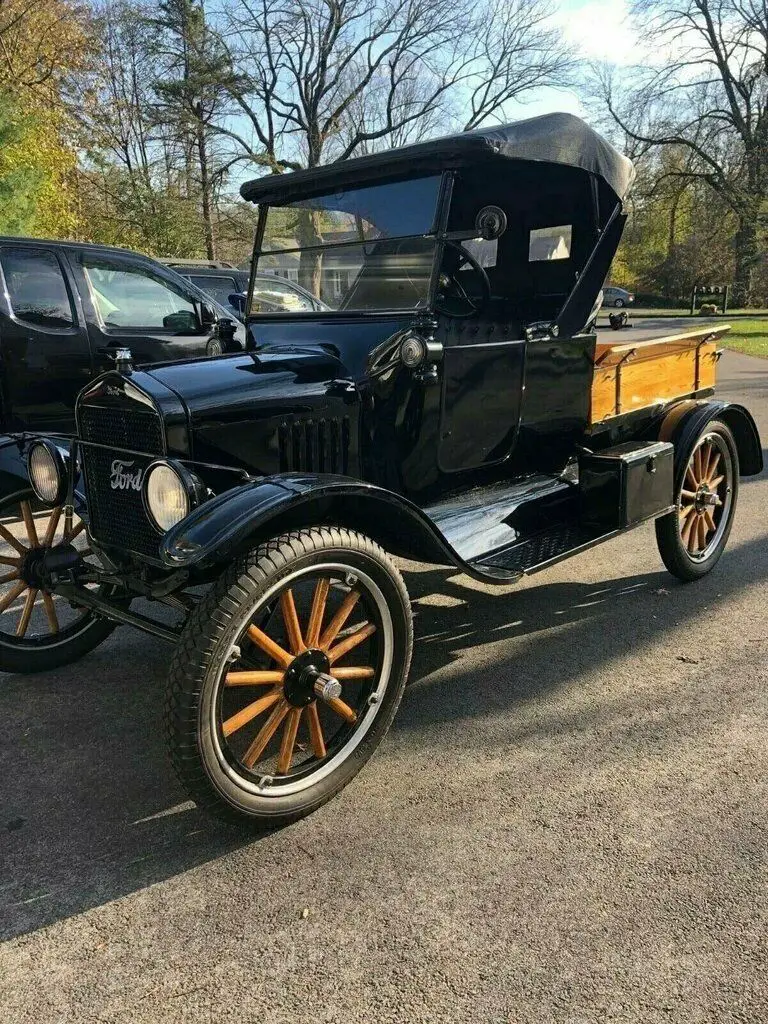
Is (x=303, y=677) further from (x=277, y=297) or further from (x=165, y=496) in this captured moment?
(x=277, y=297)

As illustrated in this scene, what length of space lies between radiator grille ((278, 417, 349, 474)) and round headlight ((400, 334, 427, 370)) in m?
0.34

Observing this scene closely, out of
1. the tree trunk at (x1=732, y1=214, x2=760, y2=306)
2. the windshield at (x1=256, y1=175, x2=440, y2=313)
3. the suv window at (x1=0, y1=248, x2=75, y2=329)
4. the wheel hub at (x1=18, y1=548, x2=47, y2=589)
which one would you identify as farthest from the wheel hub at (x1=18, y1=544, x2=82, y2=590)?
the tree trunk at (x1=732, y1=214, x2=760, y2=306)

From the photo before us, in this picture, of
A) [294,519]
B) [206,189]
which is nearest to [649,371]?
[294,519]

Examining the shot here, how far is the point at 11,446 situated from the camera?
3533 millimetres

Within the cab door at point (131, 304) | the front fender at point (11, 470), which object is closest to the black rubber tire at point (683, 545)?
the front fender at point (11, 470)

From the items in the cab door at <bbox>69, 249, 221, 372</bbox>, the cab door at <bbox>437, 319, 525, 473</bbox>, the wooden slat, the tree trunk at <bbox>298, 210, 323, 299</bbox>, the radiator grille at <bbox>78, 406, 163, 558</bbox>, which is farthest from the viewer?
the cab door at <bbox>69, 249, 221, 372</bbox>

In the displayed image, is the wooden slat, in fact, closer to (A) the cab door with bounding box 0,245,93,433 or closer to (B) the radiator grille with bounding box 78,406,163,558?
(B) the radiator grille with bounding box 78,406,163,558

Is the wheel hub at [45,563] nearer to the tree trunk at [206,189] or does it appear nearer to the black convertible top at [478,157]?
the black convertible top at [478,157]

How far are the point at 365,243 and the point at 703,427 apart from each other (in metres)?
2.16

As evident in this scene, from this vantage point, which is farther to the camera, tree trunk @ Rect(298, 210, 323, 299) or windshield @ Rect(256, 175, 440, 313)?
tree trunk @ Rect(298, 210, 323, 299)

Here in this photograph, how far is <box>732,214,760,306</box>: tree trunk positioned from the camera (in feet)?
104

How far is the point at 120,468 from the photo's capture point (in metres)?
2.84

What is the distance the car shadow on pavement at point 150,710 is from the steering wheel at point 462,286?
1541 millimetres

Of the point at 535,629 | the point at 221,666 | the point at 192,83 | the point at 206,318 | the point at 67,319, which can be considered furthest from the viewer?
the point at 192,83
